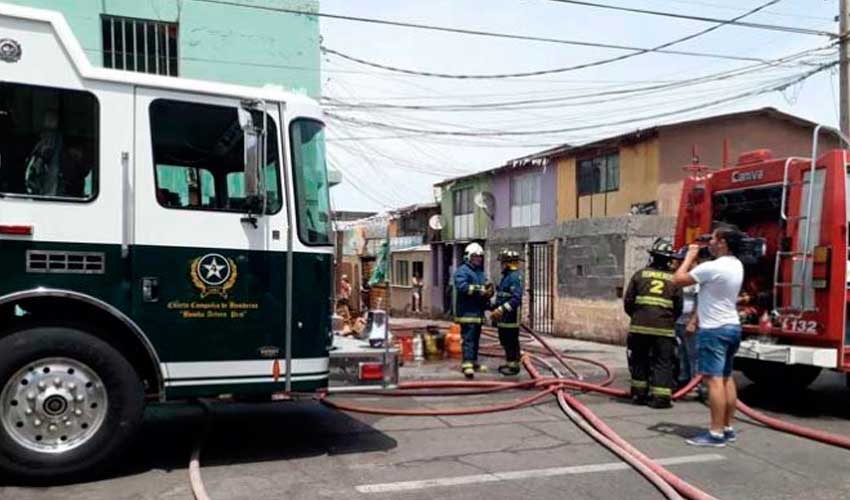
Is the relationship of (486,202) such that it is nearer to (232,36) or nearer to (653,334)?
(232,36)

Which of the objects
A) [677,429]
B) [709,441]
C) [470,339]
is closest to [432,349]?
[470,339]

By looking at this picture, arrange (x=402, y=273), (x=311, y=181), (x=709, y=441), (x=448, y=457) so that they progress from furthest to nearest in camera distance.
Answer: (x=402, y=273)
(x=709, y=441)
(x=448, y=457)
(x=311, y=181)

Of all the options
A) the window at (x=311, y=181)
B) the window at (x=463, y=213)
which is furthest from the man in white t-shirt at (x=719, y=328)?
the window at (x=463, y=213)

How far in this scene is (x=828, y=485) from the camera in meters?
5.28

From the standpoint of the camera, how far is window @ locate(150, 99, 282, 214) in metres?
5.37

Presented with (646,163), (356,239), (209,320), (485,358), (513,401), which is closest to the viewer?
(209,320)

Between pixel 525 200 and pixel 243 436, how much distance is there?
21374 millimetres

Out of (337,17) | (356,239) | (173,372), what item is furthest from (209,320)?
(356,239)

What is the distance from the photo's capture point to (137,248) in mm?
5230

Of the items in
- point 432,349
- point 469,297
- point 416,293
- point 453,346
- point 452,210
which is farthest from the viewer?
point 416,293

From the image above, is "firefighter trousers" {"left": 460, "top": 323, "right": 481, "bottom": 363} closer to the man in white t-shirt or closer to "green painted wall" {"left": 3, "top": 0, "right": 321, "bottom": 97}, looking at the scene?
the man in white t-shirt

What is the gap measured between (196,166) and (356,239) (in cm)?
2660

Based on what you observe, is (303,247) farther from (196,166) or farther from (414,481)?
(414,481)

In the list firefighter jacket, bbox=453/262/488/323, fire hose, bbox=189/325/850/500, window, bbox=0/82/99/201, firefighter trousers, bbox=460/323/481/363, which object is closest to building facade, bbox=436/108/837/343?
fire hose, bbox=189/325/850/500
